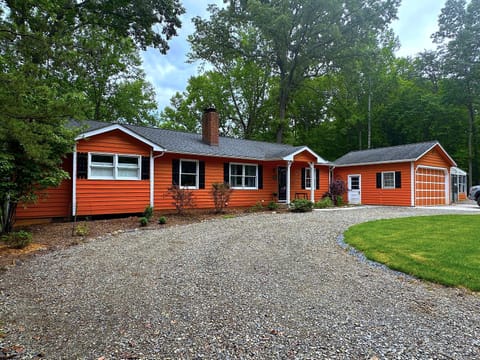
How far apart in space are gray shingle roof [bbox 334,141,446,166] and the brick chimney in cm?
975

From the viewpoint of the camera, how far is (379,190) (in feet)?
60.0

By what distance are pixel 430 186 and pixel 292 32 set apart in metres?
15.4

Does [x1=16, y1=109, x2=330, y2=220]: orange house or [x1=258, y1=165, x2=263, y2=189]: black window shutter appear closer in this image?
[x1=16, y1=109, x2=330, y2=220]: orange house

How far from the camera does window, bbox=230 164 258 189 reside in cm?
1470

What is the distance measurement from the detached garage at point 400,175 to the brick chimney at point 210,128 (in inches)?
389

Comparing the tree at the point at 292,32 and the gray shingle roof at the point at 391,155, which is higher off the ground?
the tree at the point at 292,32

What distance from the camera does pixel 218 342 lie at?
260cm

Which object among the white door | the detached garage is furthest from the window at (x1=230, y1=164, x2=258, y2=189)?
the white door

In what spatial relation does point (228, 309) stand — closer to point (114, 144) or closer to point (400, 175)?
point (114, 144)

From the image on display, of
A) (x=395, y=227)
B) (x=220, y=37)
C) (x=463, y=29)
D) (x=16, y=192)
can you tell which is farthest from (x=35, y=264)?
(x=463, y=29)

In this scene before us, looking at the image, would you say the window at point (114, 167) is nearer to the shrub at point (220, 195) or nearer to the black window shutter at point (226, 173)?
the shrub at point (220, 195)

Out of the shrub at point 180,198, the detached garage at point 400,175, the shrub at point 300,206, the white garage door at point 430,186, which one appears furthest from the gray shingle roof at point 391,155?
the shrub at point 180,198

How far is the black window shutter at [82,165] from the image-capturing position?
32.7ft

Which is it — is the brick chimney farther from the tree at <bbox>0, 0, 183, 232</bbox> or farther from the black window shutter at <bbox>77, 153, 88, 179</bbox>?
the black window shutter at <bbox>77, 153, 88, 179</bbox>
